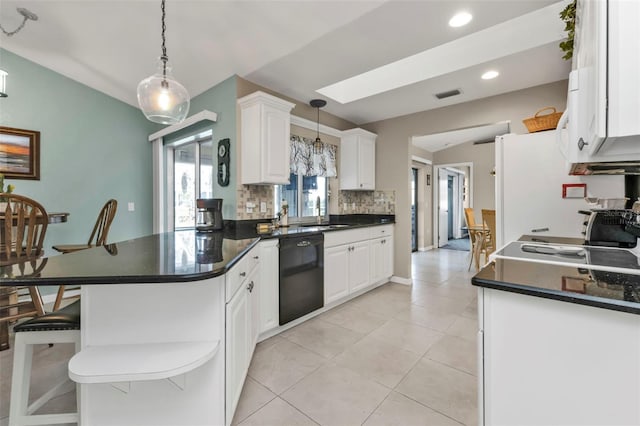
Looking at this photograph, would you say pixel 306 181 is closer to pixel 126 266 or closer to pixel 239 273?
pixel 239 273

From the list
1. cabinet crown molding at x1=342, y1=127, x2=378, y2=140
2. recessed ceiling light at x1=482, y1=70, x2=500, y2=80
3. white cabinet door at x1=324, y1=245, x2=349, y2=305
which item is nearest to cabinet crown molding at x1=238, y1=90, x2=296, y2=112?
cabinet crown molding at x1=342, y1=127, x2=378, y2=140

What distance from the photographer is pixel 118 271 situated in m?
1.11

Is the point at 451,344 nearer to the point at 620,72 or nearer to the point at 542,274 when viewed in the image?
the point at 542,274

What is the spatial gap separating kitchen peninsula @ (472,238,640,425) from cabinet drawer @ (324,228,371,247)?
194 centimetres

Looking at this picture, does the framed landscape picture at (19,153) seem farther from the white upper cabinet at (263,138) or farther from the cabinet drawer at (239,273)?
the cabinet drawer at (239,273)

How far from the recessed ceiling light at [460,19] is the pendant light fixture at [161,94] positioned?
205 cm

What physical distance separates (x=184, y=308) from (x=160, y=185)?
3433mm

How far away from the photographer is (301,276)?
268 centimetres

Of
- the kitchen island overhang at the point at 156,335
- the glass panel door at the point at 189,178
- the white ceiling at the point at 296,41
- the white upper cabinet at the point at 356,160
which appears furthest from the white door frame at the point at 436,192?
the kitchen island overhang at the point at 156,335

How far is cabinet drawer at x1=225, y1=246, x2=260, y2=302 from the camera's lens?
136cm

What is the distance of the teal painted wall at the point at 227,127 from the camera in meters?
2.86

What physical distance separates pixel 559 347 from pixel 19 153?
4890 millimetres

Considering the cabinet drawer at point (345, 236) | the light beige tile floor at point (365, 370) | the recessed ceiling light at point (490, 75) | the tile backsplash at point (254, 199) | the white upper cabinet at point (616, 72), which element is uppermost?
the recessed ceiling light at point (490, 75)

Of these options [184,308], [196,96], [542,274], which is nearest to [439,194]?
[196,96]
